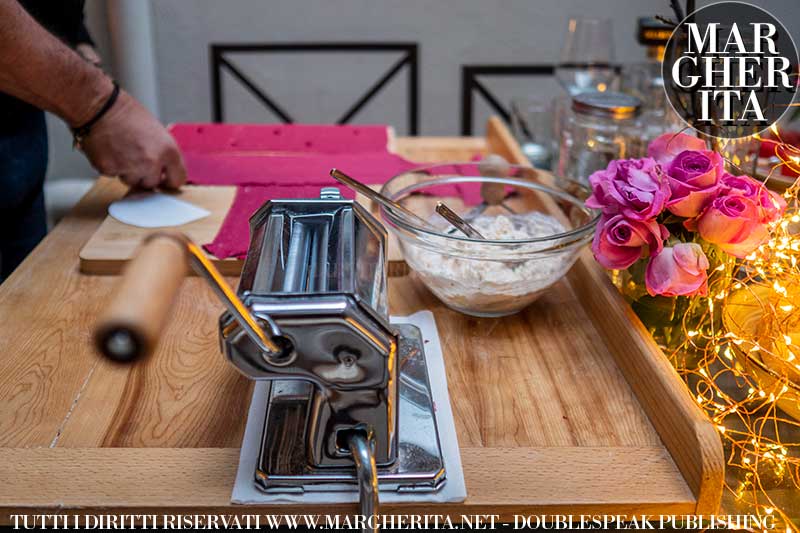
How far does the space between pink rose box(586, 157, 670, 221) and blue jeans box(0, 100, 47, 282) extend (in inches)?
41.7

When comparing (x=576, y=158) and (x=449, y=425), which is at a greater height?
(x=576, y=158)

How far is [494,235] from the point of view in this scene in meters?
0.98

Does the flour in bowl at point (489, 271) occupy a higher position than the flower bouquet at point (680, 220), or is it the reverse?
the flower bouquet at point (680, 220)

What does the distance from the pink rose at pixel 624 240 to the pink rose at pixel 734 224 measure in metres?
0.04

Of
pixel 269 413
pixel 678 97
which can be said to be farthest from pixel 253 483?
pixel 678 97

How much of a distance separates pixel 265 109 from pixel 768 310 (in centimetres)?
249

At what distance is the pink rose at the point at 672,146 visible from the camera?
86cm

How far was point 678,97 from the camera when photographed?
113 cm

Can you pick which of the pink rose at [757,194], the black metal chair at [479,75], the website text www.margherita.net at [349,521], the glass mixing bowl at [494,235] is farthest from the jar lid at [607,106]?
the black metal chair at [479,75]

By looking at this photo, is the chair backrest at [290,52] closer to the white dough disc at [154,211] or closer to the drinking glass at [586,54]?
the drinking glass at [586,54]

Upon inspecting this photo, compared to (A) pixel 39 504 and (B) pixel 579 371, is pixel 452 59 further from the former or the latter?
(A) pixel 39 504

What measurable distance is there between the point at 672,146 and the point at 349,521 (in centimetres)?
55

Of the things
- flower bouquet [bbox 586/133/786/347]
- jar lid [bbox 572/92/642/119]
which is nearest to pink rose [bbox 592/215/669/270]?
flower bouquet [bbox 586/133/786/347]

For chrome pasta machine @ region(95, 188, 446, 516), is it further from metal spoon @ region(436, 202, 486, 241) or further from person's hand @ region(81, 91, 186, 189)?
person's hand @ region(81, 91, 186, 189)
